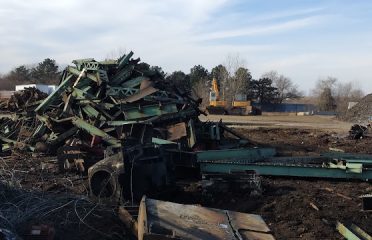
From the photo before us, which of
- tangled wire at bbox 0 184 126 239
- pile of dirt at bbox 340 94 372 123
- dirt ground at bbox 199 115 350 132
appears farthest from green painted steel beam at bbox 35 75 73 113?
pile of dirt at bbox 340 94 372 123

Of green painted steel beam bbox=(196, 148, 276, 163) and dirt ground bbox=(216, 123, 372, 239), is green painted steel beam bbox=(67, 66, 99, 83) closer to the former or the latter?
green painted steel beam bbox=(196, 148, 276, 163)

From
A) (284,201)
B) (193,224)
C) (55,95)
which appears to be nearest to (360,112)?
(55,95)

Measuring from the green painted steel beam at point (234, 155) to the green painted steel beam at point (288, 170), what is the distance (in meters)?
0.60

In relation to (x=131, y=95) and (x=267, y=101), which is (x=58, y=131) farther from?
(x=267, y=101)

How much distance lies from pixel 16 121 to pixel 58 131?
238 cm

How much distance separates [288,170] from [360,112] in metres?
35.8

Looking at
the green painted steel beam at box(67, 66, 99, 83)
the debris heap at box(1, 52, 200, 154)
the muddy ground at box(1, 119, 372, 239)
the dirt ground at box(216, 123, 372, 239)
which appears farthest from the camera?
the green painted steel beam at box(67, 66, 99, 83)

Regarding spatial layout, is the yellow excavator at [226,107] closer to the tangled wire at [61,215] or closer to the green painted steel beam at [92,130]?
the green painted steel beam at [92,130]

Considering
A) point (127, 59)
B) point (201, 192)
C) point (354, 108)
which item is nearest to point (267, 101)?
point (354, 108)

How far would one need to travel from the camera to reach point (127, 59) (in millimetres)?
15047

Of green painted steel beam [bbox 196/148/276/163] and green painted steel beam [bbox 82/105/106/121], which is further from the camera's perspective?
green painted steel beam [bbox 82/105/106/121]

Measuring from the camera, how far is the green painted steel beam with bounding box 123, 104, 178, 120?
1361 cm

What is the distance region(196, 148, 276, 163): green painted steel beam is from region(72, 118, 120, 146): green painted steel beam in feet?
9.62

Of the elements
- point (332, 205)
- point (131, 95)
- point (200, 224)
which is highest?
point (131, 95)
